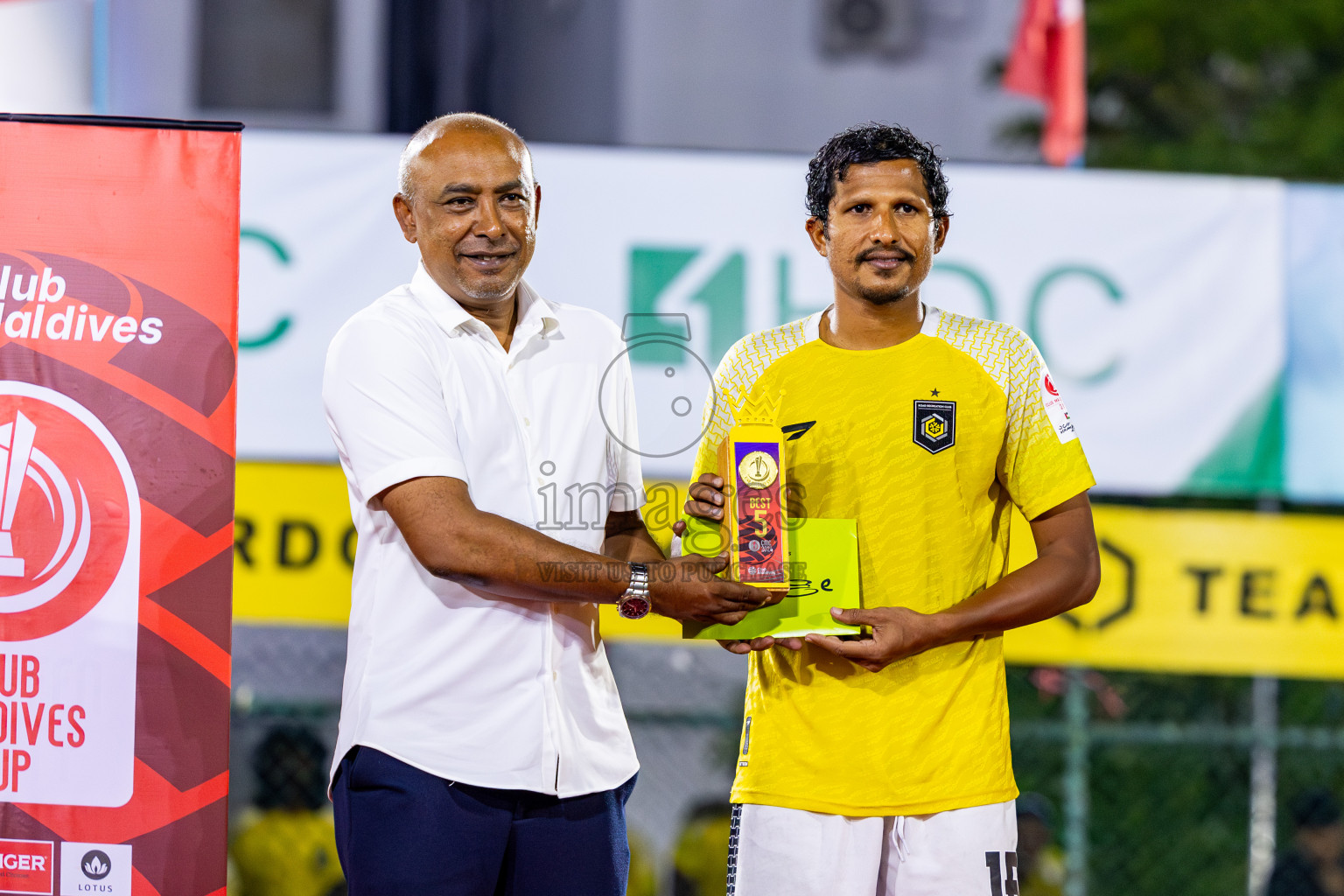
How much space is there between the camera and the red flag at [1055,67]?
17.4 ft

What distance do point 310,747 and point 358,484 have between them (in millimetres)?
2851

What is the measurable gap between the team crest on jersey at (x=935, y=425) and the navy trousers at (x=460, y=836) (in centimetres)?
87

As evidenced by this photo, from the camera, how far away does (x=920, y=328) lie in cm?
254

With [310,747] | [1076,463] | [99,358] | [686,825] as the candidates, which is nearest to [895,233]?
[1076,463]

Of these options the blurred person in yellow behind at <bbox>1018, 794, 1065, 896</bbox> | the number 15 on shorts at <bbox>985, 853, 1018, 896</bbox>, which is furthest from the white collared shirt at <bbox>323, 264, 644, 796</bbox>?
the blurred person in yellow behind at <bbox>1018, 794, 1065, 896</bbox>

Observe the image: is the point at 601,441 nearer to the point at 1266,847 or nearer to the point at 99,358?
the point at 99,358

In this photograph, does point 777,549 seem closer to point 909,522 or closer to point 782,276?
point 909,522

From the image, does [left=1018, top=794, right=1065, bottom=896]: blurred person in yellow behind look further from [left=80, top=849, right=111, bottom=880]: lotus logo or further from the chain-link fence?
[left=80, top=849, right=111, bottom=880]: lotus logo

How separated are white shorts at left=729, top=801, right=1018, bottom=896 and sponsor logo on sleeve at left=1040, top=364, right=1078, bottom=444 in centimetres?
68

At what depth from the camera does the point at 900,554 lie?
2.40 m

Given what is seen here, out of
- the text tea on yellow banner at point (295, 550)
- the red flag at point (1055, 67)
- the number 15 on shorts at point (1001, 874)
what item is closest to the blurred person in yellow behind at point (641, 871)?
the text tea on yellow banner at point (295, 550)

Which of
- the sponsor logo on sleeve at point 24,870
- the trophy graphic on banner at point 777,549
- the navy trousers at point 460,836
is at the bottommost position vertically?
the sponsor logo on sleeve at point 24,870

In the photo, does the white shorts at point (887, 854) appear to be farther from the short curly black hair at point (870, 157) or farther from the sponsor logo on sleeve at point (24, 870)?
the sponsor logo on sleeve at point (24, 870)

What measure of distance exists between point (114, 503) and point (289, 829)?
2.59 meters
